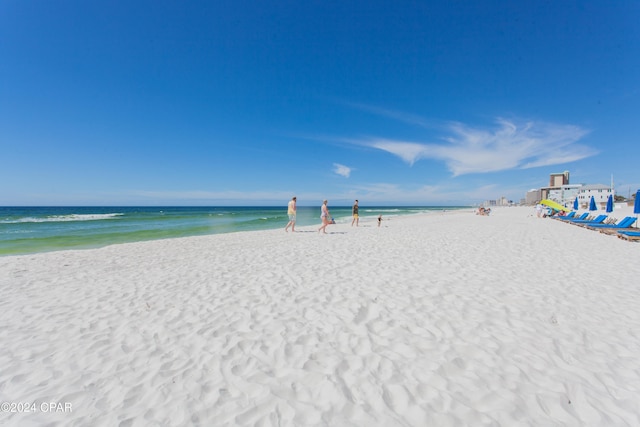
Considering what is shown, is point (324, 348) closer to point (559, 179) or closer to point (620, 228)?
point (620, 228)

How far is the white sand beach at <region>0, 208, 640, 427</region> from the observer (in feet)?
7.72

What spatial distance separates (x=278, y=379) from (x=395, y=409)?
1173mm

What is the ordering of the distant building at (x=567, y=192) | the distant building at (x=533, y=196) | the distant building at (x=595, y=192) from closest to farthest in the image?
the distant building at (x=567, y=192) → the distant building at (x=595, y=192) → the distant building at (x=533, y=196)

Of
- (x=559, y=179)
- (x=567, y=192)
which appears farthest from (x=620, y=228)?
(x=559, y=179)

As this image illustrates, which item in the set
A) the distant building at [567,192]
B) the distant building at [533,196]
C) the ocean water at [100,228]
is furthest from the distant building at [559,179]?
the ocean water at [100,228]

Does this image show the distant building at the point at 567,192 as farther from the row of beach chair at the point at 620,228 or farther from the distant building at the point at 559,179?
the row of beach chair at the point at 620,228

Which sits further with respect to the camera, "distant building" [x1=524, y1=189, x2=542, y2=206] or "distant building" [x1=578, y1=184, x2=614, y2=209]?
"distant building" [x1=524, y1=189, x2=542, y2=206]

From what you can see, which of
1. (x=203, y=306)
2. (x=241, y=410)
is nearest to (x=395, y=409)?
(x=241, y=410)

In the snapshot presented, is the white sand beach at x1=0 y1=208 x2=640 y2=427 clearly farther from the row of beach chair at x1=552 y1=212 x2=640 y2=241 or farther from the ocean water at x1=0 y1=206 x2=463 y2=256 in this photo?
the ocean water at x1=0 y1=206 x2=463 y2=256

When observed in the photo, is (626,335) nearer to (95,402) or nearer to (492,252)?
(492,252)

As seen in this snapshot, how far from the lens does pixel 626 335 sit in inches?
137

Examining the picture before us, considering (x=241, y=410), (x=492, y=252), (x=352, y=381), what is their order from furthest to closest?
(x=492, y=252) < (x=352, y=381) < (x=241, y=410)

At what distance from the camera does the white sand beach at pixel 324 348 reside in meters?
2.35

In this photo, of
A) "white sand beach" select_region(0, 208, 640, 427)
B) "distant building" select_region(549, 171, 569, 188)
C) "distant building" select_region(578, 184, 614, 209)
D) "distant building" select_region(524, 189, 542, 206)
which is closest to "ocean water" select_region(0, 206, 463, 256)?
"white sand beach" select_region(0, 208, 640, 427)
